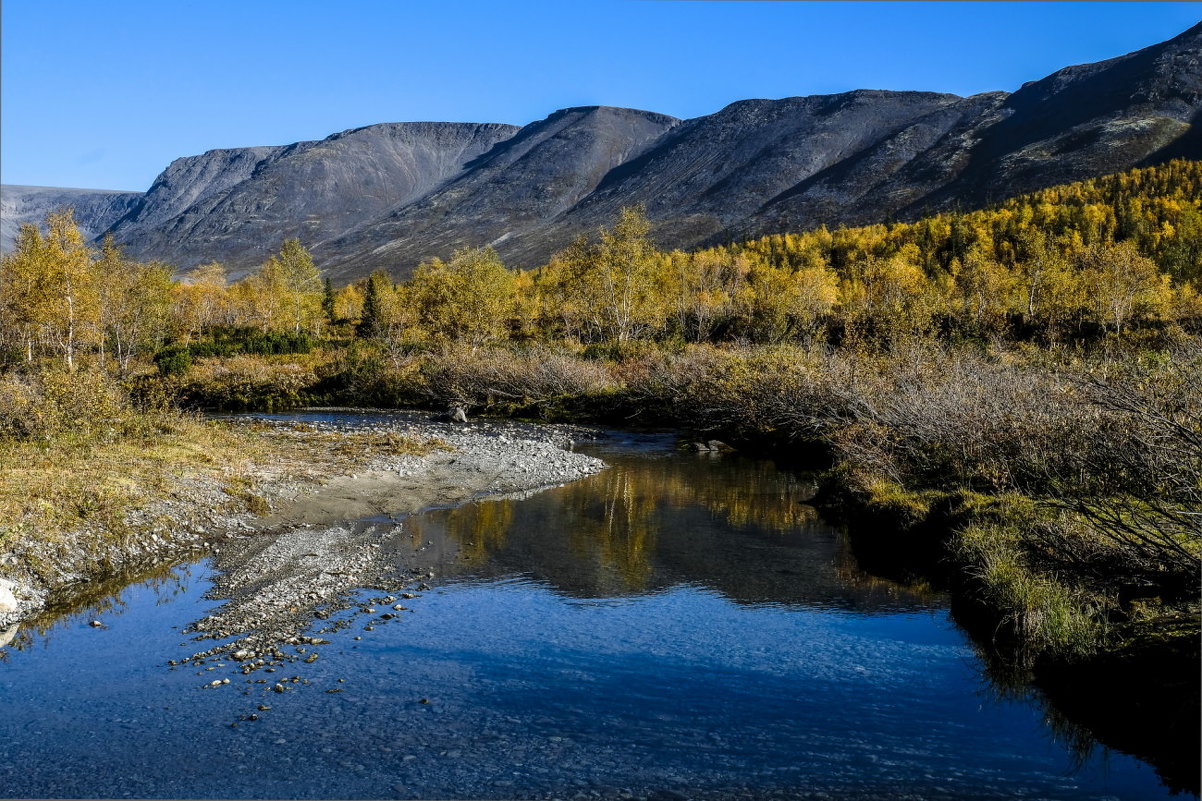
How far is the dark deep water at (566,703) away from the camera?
8.70 metres

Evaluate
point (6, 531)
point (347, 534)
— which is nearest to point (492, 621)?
point (347, 534)

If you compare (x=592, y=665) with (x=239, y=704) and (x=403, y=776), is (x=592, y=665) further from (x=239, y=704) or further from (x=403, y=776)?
(x=239, y=704)

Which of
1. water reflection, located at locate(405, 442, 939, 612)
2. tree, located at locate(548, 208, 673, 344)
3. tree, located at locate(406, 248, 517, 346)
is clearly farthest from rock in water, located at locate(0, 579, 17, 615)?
tree, located at locate(548, 208, 673, 344)

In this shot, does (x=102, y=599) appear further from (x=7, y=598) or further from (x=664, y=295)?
(x=664, y=295)

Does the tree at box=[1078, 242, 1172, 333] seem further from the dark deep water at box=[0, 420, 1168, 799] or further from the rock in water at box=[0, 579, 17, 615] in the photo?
the rock in water at box=[0, 579, 17, 615]

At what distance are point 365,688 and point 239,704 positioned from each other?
1.46m

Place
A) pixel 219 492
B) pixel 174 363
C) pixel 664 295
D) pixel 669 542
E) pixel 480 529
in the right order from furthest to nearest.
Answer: pixel 664 295
pixel 174 363
pixel 219 492
pixel 480 529
pixel 669 542

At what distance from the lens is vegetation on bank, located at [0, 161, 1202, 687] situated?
12.9 m

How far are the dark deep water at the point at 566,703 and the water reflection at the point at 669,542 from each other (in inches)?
5.8

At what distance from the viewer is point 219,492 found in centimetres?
2030

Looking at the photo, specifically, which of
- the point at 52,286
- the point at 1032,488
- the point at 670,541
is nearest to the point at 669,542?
the point at 670,541

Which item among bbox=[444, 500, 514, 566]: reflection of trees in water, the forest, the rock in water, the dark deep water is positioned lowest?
the dark deep water

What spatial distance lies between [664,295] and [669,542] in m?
81.1

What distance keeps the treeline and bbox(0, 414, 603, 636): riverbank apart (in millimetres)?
21665
